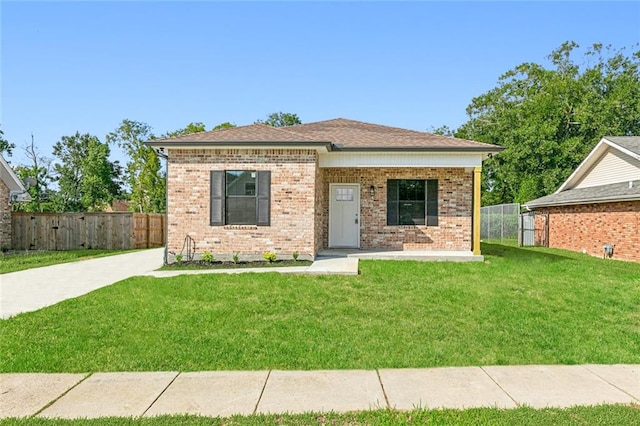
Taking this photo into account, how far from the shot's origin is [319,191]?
1157 cm

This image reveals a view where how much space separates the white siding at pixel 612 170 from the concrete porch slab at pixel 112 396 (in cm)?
1741

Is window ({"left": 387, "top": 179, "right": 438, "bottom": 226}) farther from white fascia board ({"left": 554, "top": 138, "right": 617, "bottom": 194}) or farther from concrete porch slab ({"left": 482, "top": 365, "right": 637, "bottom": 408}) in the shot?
white fascia board ({"left": 554, "top": 138, "right": 617, "bottom": 194})

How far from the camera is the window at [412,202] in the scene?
12.4 metres

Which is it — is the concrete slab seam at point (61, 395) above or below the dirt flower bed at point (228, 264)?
below

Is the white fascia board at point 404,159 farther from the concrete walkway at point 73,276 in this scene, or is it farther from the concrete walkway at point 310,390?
the concrete walkway at point 310,390

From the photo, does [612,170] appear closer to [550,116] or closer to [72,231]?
[550,116]

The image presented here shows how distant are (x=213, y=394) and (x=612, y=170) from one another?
1873 cm

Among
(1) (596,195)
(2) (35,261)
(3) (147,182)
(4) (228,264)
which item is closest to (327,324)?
(4) (228,264)

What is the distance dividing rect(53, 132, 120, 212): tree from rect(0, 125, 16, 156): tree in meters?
4.17

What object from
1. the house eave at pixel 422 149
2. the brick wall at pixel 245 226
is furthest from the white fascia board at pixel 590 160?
the brick wall at pixel 245 226

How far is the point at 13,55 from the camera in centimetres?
1007

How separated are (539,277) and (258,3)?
8.59m

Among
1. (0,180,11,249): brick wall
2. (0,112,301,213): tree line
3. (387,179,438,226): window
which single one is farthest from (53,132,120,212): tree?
(387,179,438,226): window

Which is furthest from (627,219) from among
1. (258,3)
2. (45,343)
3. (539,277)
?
(45,343)
